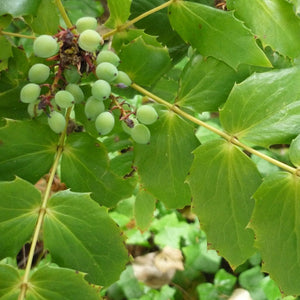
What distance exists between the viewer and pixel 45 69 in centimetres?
61

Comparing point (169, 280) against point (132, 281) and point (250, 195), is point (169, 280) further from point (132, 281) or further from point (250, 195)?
A: point (250, 195)

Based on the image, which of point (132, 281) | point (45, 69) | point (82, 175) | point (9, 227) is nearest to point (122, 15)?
point (45, 69)

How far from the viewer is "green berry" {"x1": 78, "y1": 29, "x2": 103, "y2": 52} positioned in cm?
58

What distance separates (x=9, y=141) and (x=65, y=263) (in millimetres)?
205

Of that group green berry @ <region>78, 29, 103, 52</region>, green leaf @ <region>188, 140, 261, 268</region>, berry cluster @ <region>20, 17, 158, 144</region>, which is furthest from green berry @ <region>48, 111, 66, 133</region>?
green leaf @ <region>188, 140, 261, 268</region>

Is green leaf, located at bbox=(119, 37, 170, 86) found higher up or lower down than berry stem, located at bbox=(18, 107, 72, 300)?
higher up

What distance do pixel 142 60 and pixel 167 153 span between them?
6.1 inches

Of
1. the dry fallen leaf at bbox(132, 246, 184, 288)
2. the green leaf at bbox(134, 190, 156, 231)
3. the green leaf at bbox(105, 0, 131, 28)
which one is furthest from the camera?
the dry fallen leaf at bbox(132, 246, 184, 288)

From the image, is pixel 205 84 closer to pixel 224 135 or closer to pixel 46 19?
pixel 224 135

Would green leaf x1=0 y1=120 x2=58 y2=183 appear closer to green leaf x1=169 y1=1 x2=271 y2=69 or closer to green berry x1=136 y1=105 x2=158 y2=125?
green berry x1=136 y1=105 x2=158 y2=125

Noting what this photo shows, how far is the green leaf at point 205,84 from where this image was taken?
68cm

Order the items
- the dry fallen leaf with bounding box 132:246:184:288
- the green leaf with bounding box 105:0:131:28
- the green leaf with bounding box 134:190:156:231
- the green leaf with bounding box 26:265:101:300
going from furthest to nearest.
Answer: the dry fallen leaf with bounding box 132:246:184:288
the green leaf with bounding box 134:190:156:231
the green leaf with bounding box 105:0:131:28
the green leaf with bounding box 26:265:101:300

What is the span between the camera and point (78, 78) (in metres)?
0.64

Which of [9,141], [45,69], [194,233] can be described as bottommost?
[194,233]
